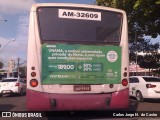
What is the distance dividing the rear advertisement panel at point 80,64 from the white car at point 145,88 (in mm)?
7706

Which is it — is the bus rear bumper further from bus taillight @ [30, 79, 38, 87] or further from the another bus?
bus taillight @ [30, 79, 38, 87]

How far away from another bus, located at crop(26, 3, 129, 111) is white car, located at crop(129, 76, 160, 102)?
748 centimetres

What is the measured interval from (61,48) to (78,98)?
1.43 m

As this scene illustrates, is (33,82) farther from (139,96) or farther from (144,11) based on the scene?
(144,11)

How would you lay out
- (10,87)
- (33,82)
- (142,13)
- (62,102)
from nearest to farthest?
(62,102)
(33,82)
(142,13)
(10,87)

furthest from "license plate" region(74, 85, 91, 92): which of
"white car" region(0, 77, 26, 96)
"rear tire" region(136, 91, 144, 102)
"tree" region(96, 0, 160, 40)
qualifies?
"white car" region(0, 77, 26, 96)

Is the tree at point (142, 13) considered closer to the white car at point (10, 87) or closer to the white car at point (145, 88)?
the white car at point (145, 88)

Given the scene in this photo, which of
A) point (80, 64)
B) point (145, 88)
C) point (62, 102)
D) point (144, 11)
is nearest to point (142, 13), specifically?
point (144, 11)

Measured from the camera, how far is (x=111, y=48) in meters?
9.59

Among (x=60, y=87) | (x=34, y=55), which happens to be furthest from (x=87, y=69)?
(x=34, y=55)

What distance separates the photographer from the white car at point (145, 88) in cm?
1681

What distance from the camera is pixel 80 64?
9.33 meters

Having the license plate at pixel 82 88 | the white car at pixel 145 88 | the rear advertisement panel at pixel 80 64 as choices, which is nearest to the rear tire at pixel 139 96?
the white car at pixel 145 88

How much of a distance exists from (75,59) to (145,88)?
28.2ft
